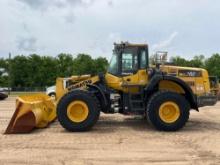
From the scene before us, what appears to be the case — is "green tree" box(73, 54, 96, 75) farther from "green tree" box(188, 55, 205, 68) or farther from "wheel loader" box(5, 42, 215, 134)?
"wheel loader" box(5, 42, 215, 134)

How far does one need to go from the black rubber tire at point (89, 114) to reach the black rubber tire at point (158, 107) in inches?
63.1

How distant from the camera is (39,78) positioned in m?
88.6

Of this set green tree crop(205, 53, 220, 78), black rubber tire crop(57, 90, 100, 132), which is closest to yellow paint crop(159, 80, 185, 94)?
black rubber tire crop(57, 90, 100, 132)

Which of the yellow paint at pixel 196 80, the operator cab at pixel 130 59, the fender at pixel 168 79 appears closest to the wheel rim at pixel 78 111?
the operator cab at pixel 130 59

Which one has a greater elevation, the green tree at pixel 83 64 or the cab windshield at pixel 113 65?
the green tree at pixel 83 64

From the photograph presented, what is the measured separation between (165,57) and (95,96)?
106 inches

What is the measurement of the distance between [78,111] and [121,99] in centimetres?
159

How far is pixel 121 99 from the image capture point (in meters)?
15.7

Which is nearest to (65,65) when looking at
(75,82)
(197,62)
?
(197,62)

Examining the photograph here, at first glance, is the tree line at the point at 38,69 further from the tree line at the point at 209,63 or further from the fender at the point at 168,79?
the fender at the point at 168,79

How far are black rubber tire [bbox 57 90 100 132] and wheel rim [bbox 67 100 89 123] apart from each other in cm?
9

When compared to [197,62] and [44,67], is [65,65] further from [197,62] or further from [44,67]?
[197,62]

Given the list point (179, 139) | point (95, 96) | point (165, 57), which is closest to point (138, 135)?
point (179, 139)

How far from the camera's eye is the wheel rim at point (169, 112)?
14.9 m
